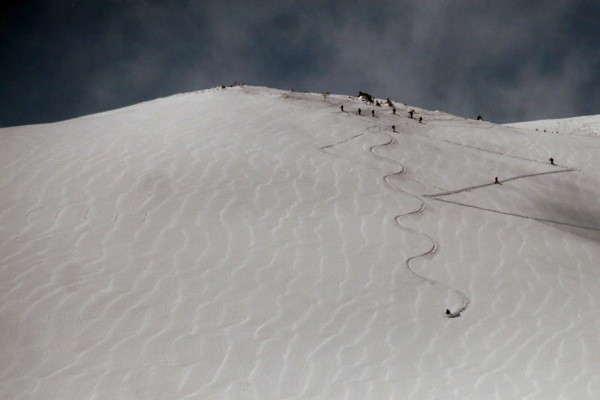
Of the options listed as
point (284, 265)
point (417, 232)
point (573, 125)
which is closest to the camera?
point (284, 265)

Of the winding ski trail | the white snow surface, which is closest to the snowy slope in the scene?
the white snow surface

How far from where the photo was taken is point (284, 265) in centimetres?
713

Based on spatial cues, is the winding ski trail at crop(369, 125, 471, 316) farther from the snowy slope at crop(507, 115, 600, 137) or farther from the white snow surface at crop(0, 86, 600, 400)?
the snowy slope at crop(507, 115, 600, 137)

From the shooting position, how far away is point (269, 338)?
5762 mm

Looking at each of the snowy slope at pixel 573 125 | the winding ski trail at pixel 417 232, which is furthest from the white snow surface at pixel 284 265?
the snowy slope at pixel 573 125

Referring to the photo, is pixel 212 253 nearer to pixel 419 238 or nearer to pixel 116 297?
pixel 116 297

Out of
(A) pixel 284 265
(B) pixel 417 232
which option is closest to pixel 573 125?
(B) pixel 417 232

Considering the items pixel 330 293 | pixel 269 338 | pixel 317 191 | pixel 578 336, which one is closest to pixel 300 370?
pixel 269 338

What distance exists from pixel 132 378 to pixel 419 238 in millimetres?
4552

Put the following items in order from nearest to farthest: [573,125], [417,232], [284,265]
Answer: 1. [284,265]
2. [417,232]
3. [573,125]

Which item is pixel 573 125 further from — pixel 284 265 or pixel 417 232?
pixel 284 265

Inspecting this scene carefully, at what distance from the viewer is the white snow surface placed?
5262mm

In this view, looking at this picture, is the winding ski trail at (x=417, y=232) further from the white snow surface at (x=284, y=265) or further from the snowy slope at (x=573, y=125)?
the snowy slope at (x=573, y=125)

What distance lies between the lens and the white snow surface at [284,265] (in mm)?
5262
